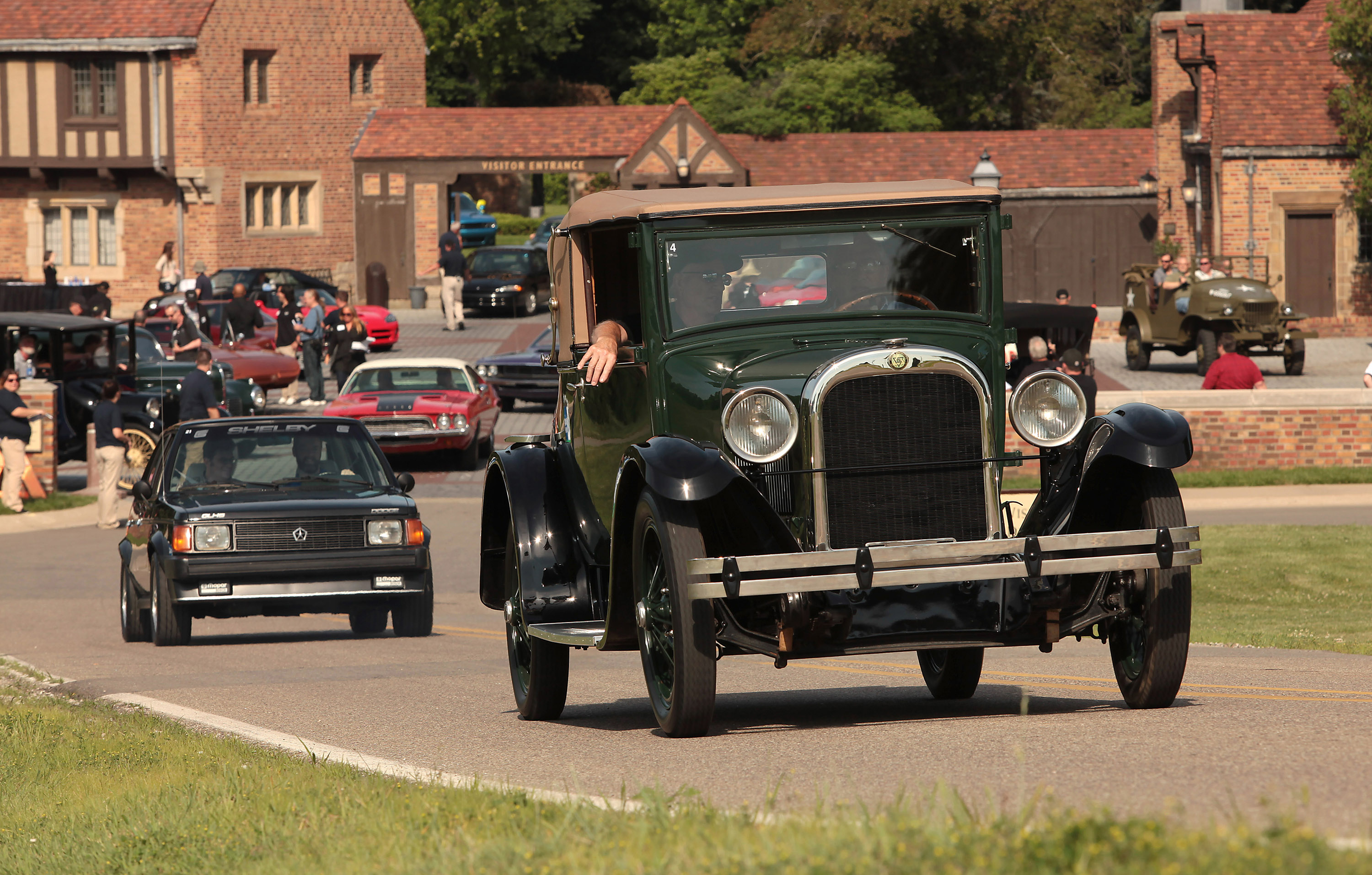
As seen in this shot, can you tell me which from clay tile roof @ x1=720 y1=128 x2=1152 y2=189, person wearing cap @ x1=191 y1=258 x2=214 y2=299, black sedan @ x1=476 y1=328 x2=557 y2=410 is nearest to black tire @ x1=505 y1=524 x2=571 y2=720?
black sedan @ x1=476 y1=328 x2=557 y2=410

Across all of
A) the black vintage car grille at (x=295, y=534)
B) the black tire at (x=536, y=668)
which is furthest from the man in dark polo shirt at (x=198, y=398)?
the black tire at (x=536, y=668)

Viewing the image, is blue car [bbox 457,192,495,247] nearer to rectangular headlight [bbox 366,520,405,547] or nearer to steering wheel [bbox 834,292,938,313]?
rectangular headlight [bbox 366,520,405,547]

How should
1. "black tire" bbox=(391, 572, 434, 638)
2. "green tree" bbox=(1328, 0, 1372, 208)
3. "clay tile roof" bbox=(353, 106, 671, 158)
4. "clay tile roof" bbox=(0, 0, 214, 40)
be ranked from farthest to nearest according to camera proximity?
"clay tile roof" bbox=(0, 0, 214, 40) < "clay tile roof" bbox=(353, 106, 671, 158) < "green tree" bbox=(1328, 0, 1372, 208) < "black tire" bbox=(391, 572, 434, 638)

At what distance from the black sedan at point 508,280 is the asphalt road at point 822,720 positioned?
31.4 meters

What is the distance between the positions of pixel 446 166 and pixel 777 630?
44.4 meters

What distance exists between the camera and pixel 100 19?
50.9m

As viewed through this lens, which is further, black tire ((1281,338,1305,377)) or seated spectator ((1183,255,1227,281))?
seated spectator ((1183,255,1227,281))

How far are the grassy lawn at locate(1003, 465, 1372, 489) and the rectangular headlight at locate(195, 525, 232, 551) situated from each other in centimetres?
1226

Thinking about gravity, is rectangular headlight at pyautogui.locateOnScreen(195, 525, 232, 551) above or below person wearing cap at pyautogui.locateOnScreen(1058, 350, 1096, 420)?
below

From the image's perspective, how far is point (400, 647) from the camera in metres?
14.2

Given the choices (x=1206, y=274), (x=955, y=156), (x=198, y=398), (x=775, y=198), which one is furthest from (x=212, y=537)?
(x=955, y=156)

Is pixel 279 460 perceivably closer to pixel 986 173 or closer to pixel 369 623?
pixel 369 623

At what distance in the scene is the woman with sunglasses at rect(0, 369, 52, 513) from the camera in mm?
23375

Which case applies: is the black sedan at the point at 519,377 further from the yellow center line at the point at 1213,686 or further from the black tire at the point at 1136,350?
the yellow center line at the point at 1213,686
